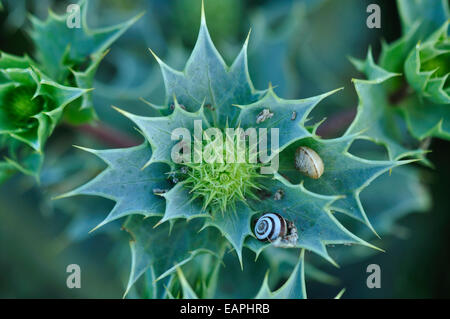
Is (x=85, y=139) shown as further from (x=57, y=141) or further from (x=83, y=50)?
(x=83, y=50)

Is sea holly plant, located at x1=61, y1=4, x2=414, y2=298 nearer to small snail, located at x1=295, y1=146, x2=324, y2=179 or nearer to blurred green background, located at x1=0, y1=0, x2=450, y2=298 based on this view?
small snail, located at x1=295, y1=146, x2=324, y2=179

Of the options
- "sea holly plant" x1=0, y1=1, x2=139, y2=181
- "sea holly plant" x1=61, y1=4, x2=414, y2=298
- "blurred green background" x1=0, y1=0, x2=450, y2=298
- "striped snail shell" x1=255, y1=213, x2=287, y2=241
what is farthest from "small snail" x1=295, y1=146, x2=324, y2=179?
"blurred green background" x1=0, y1=0, x2=450, y2=298

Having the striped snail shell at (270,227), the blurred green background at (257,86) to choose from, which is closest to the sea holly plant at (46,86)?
the blurred green background at (257,86)

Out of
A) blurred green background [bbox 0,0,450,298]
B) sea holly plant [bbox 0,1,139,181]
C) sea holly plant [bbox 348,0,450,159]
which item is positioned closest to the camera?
sea holly plant [bbox 0,1,139,181]

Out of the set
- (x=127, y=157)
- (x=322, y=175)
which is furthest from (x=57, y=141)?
(x=322, y=175)

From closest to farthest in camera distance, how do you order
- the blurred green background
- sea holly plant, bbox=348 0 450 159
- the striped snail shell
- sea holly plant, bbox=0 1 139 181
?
1. the striped snail shell
2. sea holly plant, bbox=0 1 139 181
3. sea holly plant, bbox=348 0 450 159
4. the blurred green background

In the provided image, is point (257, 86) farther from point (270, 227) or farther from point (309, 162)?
point (270, 227)

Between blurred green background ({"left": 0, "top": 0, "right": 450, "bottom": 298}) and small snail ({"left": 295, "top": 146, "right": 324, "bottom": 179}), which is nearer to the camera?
small snail ({"left": 295, "top": 146, "right": 324, "bottom": 179})
